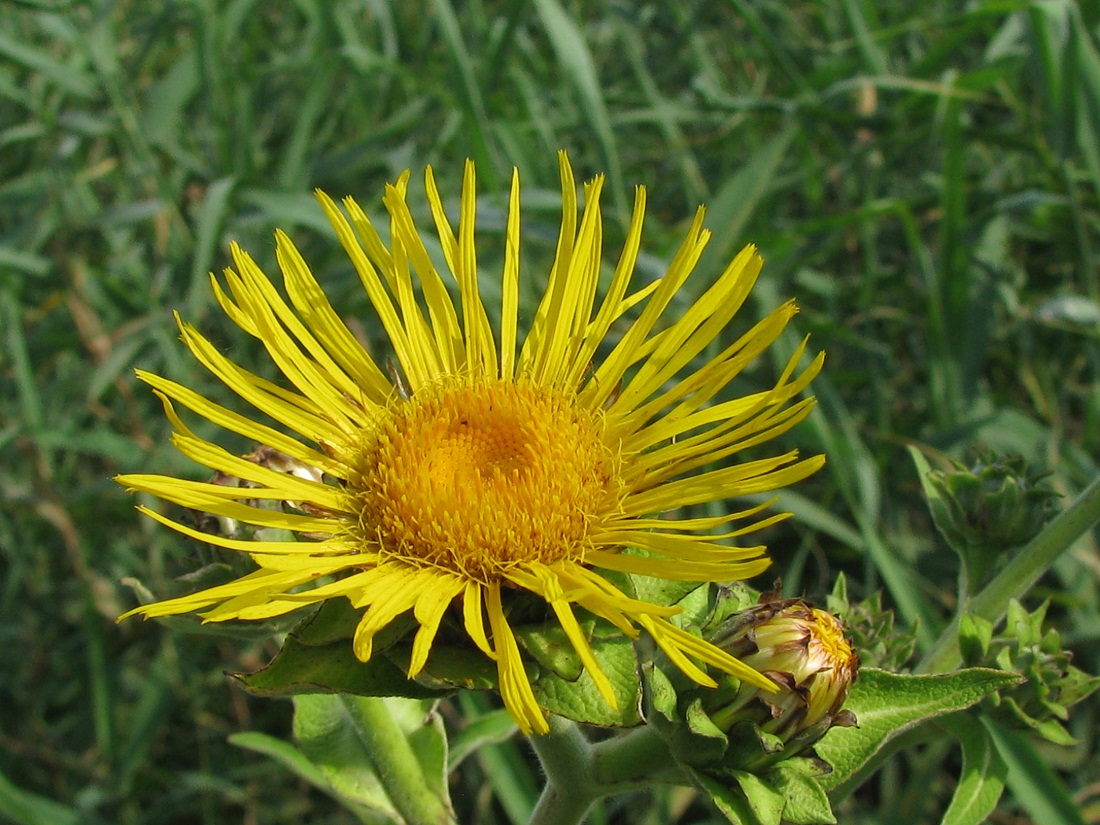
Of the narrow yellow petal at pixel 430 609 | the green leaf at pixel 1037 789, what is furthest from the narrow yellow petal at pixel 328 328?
the green leaf at pixel 1037 789

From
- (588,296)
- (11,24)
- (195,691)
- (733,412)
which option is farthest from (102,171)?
(733,412)

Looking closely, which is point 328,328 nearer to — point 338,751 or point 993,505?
point 338,751

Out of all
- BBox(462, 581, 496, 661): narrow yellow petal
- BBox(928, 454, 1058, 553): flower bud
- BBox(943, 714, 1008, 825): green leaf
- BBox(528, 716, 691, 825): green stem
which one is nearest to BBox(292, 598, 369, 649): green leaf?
BBox(462, 581, 496, 661): narrow yellow petal

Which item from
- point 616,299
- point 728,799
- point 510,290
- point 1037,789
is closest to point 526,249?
point 510,290

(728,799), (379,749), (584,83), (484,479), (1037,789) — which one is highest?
(584,83)

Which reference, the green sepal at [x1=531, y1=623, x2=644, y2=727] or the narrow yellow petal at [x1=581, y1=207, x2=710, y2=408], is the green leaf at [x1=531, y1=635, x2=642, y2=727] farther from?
the narrow yellow petal at [x1=581, y1=207, x2=710, y2=408]

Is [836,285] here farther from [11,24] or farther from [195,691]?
[11,24]
